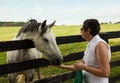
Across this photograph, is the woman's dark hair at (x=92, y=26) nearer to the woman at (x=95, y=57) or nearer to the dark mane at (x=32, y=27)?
the woman at (x=95, y=57)

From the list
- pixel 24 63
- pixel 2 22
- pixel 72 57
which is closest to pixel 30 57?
pixel 24 63

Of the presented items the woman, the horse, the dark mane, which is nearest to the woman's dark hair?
the woman

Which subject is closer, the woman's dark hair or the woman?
the woman

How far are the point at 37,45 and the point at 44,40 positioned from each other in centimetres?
16

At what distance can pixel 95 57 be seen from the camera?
3.80 meters

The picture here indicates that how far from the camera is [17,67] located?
5.73 m

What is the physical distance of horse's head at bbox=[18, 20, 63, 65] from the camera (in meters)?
5.53

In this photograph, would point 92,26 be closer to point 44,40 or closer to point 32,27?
point 44,40

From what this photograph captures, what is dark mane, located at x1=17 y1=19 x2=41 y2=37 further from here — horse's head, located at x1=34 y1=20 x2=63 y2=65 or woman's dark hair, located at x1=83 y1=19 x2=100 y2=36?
woman's dark hair, located at x1=83 y1=19 x2=100 y2=36

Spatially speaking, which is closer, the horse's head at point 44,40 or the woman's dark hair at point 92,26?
the woman's dark hair at point 92,26

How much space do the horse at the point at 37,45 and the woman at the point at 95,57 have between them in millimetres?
1551

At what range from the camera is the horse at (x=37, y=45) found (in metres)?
5.57

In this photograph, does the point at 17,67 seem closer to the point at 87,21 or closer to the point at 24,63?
the point at 24,63

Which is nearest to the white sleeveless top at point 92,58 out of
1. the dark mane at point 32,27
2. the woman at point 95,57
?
the woman at point 95,57
